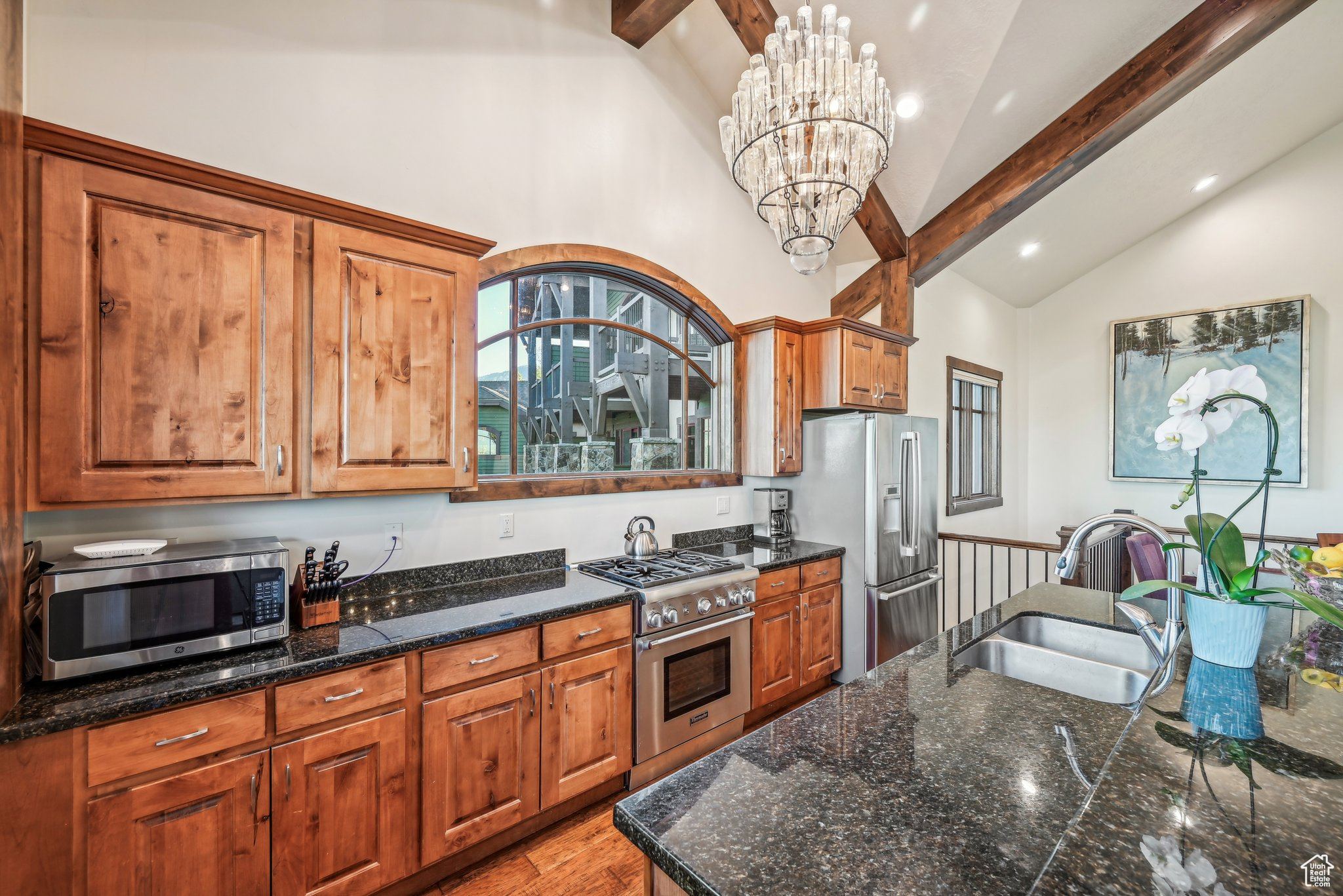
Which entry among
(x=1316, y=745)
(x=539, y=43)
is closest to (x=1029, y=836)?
(x=1316, y=745)

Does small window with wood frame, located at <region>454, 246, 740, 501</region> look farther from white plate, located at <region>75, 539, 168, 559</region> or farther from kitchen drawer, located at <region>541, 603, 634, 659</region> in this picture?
white plate, located at <region>75, 539, 168, 559</region>

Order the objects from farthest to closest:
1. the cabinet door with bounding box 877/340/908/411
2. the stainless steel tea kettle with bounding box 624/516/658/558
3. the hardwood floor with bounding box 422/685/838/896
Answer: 1. the cabinet door with bounding box 877/340/908/411
2. the stainless steel tea kettle with bounding box 624/516/658/558
3. the hardwood floor with bounding box 422/685/838/896

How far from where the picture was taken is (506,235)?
277 cm

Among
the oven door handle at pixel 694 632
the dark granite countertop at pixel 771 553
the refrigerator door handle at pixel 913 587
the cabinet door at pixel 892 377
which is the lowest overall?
the refrigerator door handle at pixel 913 587

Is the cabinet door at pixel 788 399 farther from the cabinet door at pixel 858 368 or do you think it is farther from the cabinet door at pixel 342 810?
the cabinet door at pixel 342 810

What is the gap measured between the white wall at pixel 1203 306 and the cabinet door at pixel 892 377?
128 inches

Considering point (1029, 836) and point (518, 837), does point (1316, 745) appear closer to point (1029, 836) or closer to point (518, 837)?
point (1029, 836)

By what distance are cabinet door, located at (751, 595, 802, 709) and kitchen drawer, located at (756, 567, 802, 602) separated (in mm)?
46

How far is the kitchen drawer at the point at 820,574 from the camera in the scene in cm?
334

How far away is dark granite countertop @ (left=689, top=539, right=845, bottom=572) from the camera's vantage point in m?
3.16

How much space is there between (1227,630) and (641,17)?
11.8 ft

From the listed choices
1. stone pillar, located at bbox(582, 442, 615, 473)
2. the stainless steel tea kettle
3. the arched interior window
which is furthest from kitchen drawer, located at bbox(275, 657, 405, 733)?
stone pillar, located at bbox(582, 442, 615, 473)

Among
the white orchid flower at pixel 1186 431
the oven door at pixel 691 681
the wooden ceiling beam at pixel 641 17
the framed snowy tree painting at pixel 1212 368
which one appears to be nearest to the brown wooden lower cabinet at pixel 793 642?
the oven door at pixel 691 681

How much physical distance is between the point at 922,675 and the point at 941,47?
3482 millimetres
